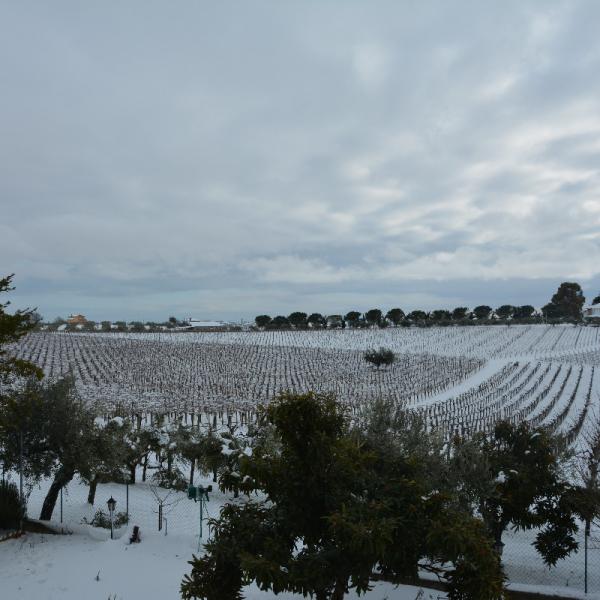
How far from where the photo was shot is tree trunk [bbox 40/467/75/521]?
52.1 feet

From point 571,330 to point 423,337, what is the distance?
113 ft

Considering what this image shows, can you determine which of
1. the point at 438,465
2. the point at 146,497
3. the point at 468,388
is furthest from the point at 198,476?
the point at 468,388

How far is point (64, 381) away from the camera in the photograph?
54.2ft

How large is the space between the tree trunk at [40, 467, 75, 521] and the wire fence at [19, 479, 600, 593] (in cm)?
69

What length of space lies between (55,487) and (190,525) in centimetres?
470

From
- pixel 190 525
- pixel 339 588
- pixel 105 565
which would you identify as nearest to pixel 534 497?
pixel 339 588

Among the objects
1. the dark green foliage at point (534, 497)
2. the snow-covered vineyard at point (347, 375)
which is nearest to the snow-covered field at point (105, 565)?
the dark green foliage at point (534, 497)

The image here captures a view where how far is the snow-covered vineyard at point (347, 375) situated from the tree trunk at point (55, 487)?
502cm

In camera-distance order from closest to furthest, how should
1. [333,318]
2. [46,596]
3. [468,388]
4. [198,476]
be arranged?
[46,596]
[198,476]
[468,388]
[333,318]

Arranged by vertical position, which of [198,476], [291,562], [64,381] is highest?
[64,381]

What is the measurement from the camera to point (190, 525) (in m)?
17.1

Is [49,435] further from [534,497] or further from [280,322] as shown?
[280,322]

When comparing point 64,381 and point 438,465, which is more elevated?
point 64,381

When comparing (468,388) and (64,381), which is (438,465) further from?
(468,388)
